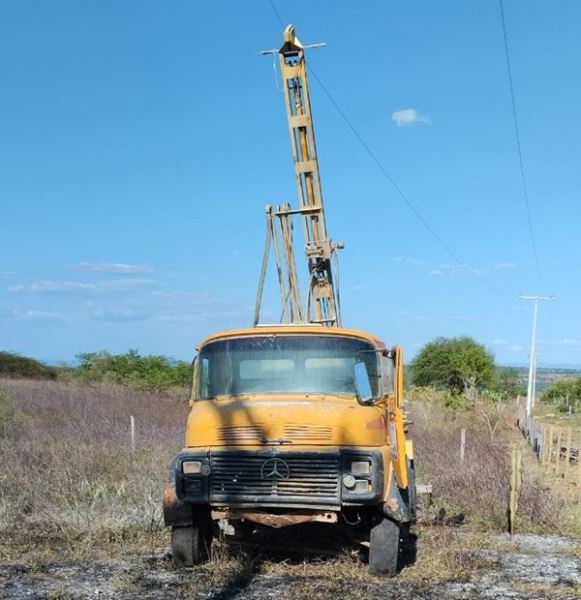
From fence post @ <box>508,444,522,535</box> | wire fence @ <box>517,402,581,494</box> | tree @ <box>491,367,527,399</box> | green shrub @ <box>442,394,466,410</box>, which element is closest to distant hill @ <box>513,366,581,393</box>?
tree @ <box>491,367,527,399</box>

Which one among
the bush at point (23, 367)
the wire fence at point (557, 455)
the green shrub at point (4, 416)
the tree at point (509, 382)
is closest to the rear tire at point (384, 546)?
the wire fence at point (557, 455)

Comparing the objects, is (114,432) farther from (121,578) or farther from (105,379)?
(105,379)

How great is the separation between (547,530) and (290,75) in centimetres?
776

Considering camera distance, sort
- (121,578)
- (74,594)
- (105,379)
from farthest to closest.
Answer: (105,379), (121,578), (74,594)

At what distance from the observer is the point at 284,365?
732 cm

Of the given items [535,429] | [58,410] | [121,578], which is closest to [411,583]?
[121,578]

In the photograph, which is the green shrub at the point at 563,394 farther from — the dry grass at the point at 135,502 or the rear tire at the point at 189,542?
the rear tire at the point at 189,542

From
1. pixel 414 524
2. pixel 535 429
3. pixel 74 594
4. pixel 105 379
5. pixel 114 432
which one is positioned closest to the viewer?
pixel 74 594

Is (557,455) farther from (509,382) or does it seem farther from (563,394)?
(563,394)

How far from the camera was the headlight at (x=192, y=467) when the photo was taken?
6.67m

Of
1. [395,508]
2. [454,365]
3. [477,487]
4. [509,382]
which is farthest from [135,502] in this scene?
[509,382]

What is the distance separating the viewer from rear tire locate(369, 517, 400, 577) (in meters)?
6.62

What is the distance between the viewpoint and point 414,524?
9094 millimetres

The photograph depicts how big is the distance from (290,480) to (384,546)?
103 centimetres
